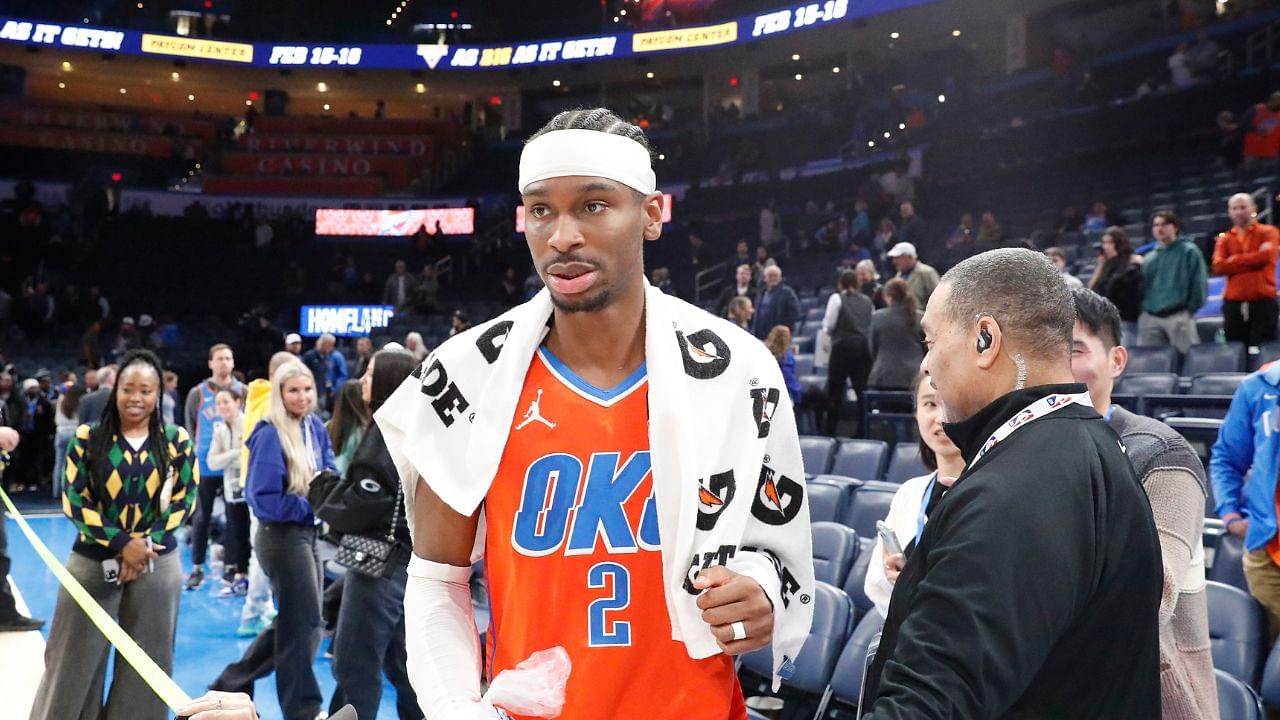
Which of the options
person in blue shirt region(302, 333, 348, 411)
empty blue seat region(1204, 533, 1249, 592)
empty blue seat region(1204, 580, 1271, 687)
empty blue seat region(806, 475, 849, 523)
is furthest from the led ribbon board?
empty blue seat region(1204, 580, 1271, 687)

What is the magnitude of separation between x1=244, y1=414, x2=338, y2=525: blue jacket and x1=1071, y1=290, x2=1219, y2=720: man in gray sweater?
379 cm

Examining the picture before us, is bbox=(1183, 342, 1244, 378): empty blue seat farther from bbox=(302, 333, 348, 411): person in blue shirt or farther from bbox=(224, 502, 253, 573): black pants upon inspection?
bbox=(302, 333, 348, 411): person in blue shirt

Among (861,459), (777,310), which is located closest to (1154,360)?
(861,459)

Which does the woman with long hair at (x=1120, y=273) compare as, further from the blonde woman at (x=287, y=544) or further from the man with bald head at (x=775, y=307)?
the blonde woman at (x=287, y=544)

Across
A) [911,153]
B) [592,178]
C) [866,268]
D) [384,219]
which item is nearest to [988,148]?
[911,153]

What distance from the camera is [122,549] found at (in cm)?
452

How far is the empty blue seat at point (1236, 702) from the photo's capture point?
2861 millimetres

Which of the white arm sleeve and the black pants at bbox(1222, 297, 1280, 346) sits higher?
the black pants at bbox(1222, 297, 1280, 346)

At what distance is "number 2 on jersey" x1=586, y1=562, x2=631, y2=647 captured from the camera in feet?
5.86

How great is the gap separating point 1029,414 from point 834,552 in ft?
11.6

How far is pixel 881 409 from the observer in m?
8.27

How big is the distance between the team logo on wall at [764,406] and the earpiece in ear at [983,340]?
15.2 inches

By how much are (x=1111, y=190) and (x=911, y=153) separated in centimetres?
429

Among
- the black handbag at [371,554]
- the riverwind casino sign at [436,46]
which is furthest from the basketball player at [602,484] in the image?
the riverwind casino sign at [436,46]
